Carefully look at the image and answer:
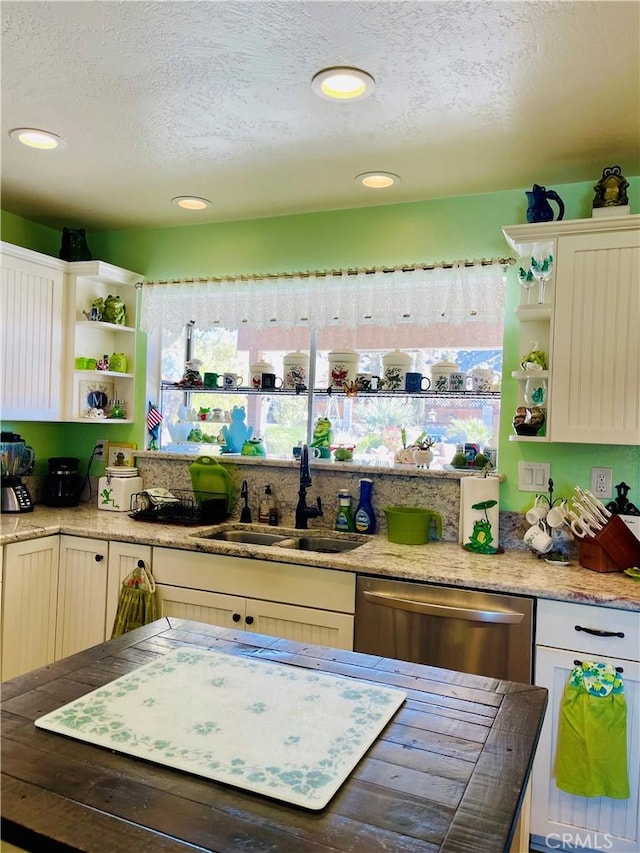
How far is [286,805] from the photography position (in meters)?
0.90

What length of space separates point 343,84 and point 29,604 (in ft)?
8.17

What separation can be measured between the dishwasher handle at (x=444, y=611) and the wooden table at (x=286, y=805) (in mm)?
832

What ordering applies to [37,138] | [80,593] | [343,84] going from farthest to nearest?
[80,593], [37,138], [343,84]


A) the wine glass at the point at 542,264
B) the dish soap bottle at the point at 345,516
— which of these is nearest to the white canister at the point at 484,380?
the wine glass at the point at 542,264

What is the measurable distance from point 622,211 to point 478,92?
83cm

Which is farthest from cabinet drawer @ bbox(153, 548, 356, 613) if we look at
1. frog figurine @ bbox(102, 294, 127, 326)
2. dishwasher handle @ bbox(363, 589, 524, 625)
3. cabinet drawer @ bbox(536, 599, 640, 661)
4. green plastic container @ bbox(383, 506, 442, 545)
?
frog figurine @ bbox(102, 294, 127, 326)

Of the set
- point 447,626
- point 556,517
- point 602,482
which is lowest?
point 447,626

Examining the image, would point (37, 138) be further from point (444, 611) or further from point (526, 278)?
point (444, 611)

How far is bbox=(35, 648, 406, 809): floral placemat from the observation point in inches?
38.5

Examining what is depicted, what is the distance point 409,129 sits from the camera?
2.26 metres

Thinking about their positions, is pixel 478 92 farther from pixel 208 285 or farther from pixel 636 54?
pixel 208 285

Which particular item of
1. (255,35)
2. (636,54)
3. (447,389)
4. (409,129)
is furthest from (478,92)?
(447,389)

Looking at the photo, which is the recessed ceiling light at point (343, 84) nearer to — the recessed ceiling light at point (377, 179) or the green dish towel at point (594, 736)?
the recessed ceiling light at point (377, 179)

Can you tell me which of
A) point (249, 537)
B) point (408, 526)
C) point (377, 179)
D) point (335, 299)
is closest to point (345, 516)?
point (408, 526)
